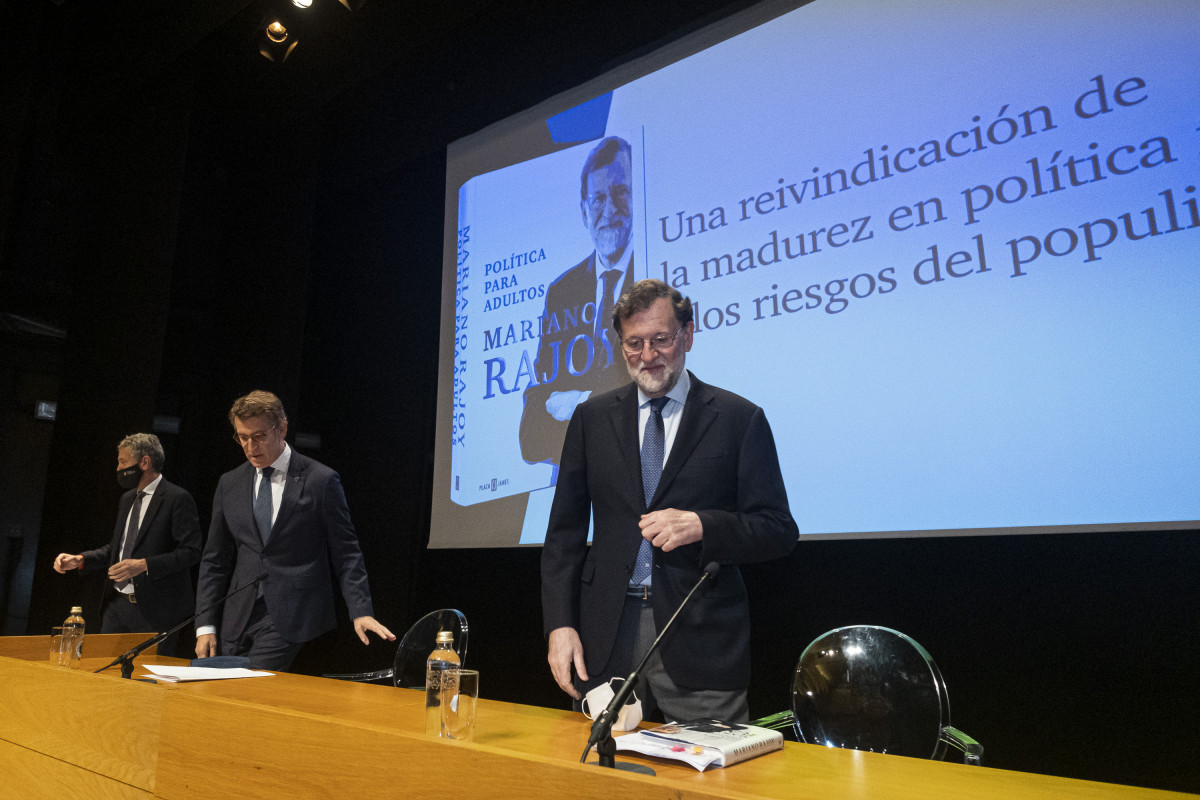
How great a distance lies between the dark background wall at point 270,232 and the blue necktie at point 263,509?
4.96 ft

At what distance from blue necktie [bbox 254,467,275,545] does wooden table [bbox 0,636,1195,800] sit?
0.90 metres

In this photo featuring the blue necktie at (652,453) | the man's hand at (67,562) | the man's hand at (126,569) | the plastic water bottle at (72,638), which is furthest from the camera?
the man's hand at (67,562)

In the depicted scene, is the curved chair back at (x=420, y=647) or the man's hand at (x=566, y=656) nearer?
the man's hand at (x=566, y=656)

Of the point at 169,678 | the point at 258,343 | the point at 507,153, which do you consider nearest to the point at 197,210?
the point at 258,343

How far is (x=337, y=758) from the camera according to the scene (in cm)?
110

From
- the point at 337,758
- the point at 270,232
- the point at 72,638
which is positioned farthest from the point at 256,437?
the point at 270,232

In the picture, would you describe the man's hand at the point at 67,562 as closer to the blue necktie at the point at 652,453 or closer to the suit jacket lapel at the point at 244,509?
the suit jacket lapel at the point at 244,509

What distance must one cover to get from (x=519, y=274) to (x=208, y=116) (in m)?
2.98

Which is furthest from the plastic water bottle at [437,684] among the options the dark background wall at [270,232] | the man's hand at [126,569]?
the dark background wall at [270,232]

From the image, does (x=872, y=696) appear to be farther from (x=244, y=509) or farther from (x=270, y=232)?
(x=270, y=232)

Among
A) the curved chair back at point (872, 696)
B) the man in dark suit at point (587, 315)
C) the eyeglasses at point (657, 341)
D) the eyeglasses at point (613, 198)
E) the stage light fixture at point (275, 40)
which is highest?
the stage light fixture at point (275, 40)

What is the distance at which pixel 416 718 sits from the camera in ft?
4.79

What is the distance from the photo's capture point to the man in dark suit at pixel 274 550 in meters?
2.59

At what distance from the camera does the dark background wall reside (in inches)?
166
